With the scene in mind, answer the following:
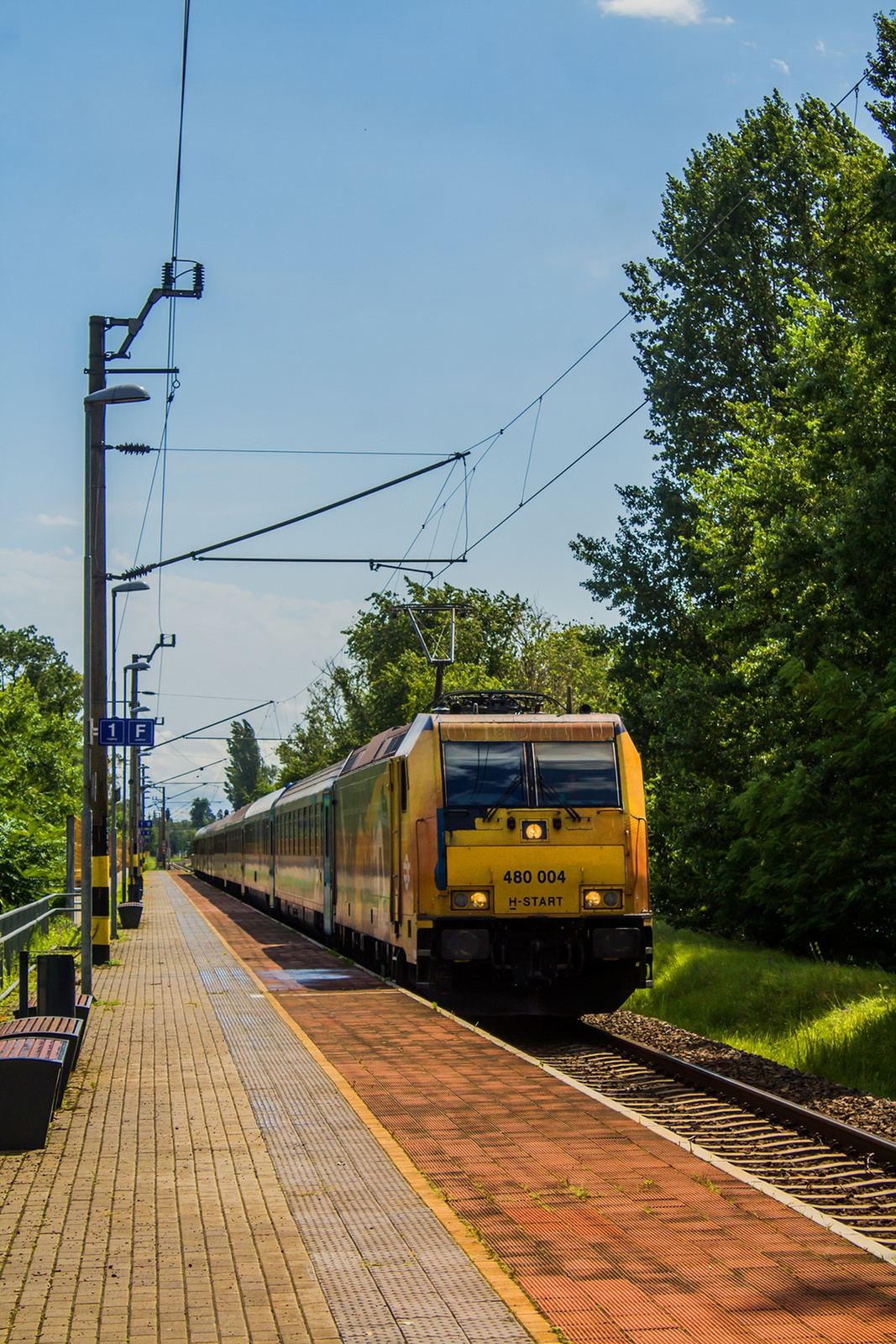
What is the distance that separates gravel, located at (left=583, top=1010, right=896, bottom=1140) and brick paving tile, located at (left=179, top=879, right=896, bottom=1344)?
84.5 inches

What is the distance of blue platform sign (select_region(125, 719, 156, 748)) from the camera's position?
59.8 ft

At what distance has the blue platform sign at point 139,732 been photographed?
59.8 ft

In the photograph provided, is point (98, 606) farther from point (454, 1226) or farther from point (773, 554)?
point (454, 1226)

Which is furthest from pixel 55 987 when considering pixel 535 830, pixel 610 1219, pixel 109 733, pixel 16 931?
pixel 16 931

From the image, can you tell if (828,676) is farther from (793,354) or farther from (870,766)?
(793,354)

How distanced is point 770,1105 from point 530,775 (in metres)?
5.17

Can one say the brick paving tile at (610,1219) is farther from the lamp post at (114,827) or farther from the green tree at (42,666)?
the green tree at (42,666)

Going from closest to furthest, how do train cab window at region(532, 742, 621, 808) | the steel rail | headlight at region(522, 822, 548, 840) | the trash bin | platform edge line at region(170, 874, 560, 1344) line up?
platform edge line at region(170, 874, 560, 1344) < the steel rail < the trash bin < headlight at region(522, 822, 548, 840) < train cab window at region(532, 742, 621, 808)

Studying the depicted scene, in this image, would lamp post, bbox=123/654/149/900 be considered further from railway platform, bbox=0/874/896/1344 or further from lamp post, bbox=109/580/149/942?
railway platform, bbox=0/874/896/1344

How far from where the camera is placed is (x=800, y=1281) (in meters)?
5.55

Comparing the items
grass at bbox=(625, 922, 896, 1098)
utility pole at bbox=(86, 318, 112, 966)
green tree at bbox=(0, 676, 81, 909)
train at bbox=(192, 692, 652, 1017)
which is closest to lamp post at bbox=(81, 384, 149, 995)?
utility pole at bbox=(86, 318, 112, 966)

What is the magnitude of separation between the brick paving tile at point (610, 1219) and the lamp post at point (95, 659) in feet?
23.2

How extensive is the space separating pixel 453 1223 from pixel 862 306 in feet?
54.6

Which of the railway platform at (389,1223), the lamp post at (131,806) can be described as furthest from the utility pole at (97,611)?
the lamp post at (131,806)
